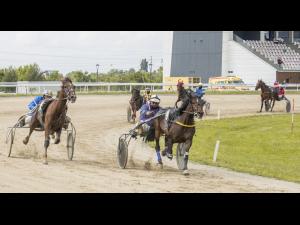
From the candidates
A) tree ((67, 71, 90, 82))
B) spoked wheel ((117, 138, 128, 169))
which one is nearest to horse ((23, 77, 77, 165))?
spoked wheel ((117, 138, 128, 169))

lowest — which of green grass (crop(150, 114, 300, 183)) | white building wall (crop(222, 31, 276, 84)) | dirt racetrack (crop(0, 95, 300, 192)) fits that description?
green grass (crop(150, 114, 300, 183))

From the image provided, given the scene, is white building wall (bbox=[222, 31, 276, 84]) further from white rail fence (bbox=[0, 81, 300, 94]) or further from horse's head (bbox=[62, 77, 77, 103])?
horse's head (bbox=[62, 77, 77, 103])

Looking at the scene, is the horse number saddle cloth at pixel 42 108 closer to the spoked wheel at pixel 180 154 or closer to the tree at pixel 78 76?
the spoked wheel at pixel 180 154

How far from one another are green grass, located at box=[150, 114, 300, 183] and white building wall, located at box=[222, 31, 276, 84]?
29.0 metres

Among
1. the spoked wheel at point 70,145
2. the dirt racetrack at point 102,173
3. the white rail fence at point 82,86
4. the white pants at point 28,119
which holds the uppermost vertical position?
the white rail fence at point 82,86

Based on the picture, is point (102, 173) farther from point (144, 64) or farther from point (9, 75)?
point (144, 64)

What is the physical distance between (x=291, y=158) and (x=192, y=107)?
8.69 m

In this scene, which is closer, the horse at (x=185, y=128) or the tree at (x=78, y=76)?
the horse at (x=185, y=128)

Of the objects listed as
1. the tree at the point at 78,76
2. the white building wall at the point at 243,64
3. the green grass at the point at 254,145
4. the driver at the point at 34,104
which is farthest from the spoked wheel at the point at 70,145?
the tree at the point at 78,76

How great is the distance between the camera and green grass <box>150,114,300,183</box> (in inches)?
657

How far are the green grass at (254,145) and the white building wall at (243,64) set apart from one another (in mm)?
28967

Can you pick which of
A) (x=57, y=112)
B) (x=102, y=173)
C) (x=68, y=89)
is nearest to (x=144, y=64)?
(x=57, y=112)

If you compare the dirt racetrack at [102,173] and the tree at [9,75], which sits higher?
the tree at [9,75]

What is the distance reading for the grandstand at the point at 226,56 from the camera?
2463 inches
